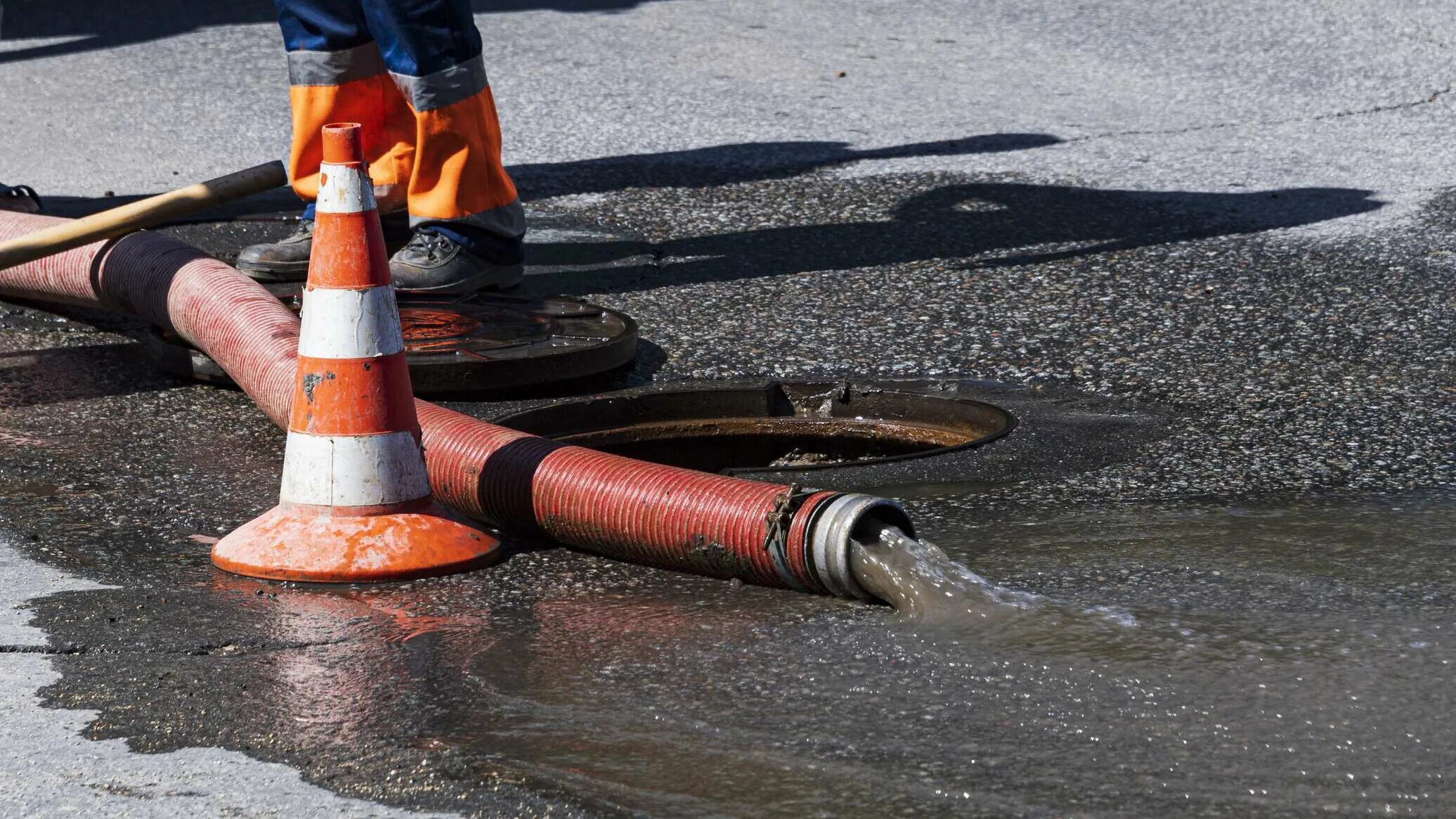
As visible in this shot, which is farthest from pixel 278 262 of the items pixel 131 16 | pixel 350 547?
pixel 131 16

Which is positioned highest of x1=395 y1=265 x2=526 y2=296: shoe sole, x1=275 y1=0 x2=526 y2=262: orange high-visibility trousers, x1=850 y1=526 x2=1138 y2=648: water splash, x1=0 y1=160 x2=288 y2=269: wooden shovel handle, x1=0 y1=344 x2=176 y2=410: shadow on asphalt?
x1=275 y1=0 x2=526 y2=262: orange high-visibility trousers

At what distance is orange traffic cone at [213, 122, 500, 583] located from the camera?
3039 mm

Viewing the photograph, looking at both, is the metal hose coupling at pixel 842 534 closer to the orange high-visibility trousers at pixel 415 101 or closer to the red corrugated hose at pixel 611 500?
the red corrugated hose at pixel 611 500

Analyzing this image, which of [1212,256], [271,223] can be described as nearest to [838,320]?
[1212,256]

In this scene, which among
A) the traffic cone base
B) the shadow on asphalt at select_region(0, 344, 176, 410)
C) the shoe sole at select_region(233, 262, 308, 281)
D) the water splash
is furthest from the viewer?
the shoe sole at select_region(233, 262, 308, 281)

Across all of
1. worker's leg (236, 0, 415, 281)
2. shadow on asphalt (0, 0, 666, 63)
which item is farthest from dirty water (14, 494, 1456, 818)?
shadow on asphalt (0, 0, 666, 63)

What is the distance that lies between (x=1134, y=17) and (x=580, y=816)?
26.8 feet

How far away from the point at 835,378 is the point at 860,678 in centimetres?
176

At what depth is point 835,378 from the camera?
13.7 feet

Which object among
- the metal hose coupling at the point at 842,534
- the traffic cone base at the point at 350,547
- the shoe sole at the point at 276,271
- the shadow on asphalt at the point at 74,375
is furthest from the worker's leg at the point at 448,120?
the metal hose coupling at the point at 842,534

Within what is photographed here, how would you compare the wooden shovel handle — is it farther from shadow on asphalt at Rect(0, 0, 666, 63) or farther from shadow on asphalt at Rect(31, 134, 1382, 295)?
shadow on asphalt at Rect(0, 0, 666, 63)

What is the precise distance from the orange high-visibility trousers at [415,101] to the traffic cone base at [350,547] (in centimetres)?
170

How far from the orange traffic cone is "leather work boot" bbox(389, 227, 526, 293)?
161cm

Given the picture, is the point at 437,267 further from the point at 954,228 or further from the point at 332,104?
the point at 954,228
